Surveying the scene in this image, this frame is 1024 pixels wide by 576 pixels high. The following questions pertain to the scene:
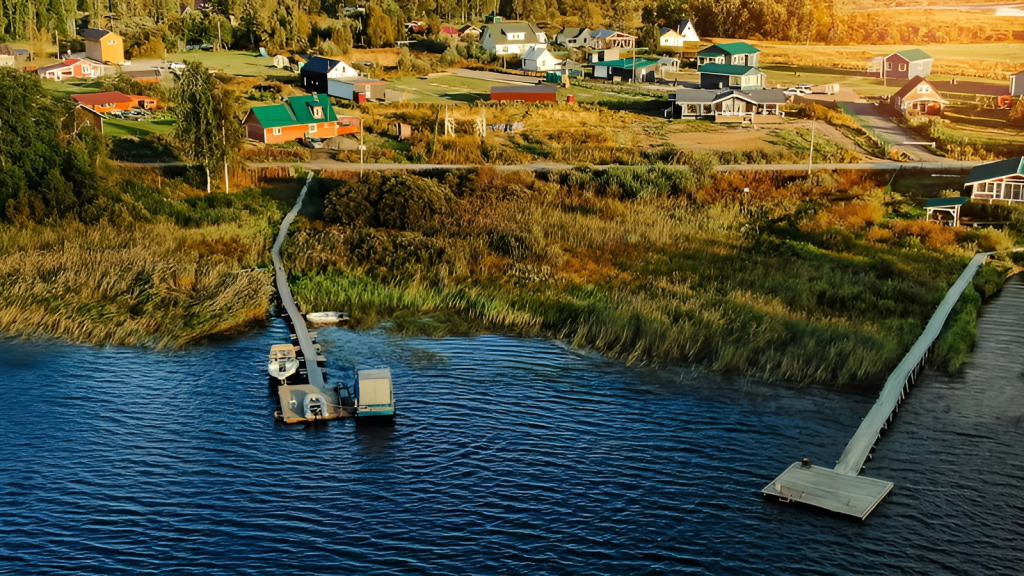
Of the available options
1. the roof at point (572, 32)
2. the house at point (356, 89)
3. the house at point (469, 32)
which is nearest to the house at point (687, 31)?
the roof at point (572, 32)

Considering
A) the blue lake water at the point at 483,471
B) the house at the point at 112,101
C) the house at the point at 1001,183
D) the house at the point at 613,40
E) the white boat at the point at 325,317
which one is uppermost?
the house at the point at 613,40

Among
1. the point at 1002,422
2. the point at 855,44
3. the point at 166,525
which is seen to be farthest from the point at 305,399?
the point at 855,44

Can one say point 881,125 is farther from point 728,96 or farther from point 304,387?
point 304,387

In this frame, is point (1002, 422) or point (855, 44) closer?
point (1002, 422)

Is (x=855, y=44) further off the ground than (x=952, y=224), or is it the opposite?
(x=855, y=44)

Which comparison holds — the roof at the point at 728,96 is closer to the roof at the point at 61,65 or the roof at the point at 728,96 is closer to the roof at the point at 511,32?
the roof at the point at 511,32

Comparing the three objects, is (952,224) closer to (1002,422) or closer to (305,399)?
(1002,422)

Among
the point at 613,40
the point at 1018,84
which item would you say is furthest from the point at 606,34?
the point at 1018,84
